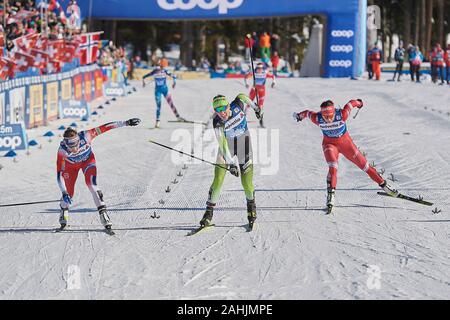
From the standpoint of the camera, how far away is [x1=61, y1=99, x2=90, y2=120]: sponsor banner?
2527cm

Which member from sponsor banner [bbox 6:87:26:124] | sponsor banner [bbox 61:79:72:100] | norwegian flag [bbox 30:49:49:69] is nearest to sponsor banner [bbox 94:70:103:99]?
sponsor banner [bbox 61:79:72:100]

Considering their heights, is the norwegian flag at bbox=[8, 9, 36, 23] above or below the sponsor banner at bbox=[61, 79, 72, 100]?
above

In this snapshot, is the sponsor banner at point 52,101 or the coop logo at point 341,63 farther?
the coop logo at point 341,63

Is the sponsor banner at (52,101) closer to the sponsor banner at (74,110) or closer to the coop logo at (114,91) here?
the sponsor banner at (74,110)

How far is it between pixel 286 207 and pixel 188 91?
23.8 meters

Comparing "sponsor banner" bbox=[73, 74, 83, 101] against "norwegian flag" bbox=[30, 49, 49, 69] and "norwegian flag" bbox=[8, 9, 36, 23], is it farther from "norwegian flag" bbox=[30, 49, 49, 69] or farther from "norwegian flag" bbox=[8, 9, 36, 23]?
"norwegian flag" bbox=[8, 9, 36, 23]

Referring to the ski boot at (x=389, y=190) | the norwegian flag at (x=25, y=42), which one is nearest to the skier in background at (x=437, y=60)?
the norwegian flag at (x=25, y=42)

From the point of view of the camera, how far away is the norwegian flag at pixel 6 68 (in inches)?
774

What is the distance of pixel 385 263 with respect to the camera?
31.4ft

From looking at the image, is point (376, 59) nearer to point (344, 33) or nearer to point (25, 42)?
point (344, 33)

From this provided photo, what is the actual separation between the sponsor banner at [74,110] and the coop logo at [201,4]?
17.5 metres

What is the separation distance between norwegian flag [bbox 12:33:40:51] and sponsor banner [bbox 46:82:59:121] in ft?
4.66
